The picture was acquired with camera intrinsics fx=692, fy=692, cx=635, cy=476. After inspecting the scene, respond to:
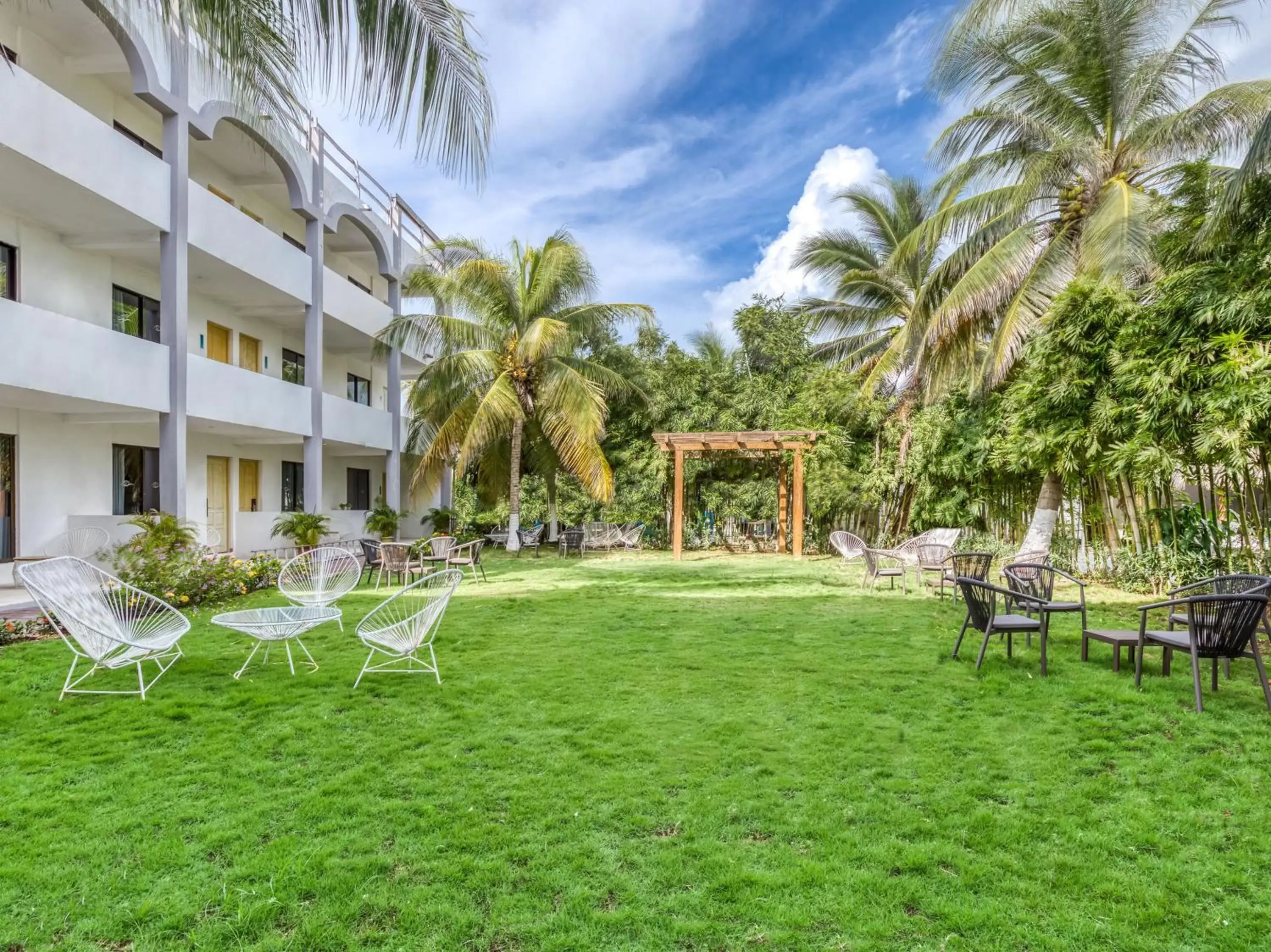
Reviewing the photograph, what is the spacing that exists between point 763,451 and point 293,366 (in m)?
12.0

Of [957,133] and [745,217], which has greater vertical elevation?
[745,217]

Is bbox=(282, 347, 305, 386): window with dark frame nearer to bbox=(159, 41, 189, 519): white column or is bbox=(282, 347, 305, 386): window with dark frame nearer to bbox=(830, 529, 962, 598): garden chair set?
bbox=(159, 41, 189, 519): white column

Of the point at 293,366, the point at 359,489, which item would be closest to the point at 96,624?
the point at 293,366

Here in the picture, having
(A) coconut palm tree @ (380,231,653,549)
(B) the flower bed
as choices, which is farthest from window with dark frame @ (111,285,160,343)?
(A) coconut palm tree @ (380,231,653,549)

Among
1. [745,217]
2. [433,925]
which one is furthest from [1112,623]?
[745,217]

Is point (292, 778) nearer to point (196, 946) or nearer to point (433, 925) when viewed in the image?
point (196, 946)

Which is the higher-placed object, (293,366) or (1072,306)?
(293,366)

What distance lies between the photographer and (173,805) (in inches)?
135

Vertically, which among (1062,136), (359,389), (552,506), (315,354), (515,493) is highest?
(1062,136)

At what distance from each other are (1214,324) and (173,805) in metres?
9.85

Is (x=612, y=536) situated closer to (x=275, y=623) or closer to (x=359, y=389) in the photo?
(x=359, y=389)

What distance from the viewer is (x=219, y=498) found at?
49.4 feet

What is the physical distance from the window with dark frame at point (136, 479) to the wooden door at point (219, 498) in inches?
60.4

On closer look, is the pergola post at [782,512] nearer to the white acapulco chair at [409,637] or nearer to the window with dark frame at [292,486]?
the window with dark frame at [292,486]
